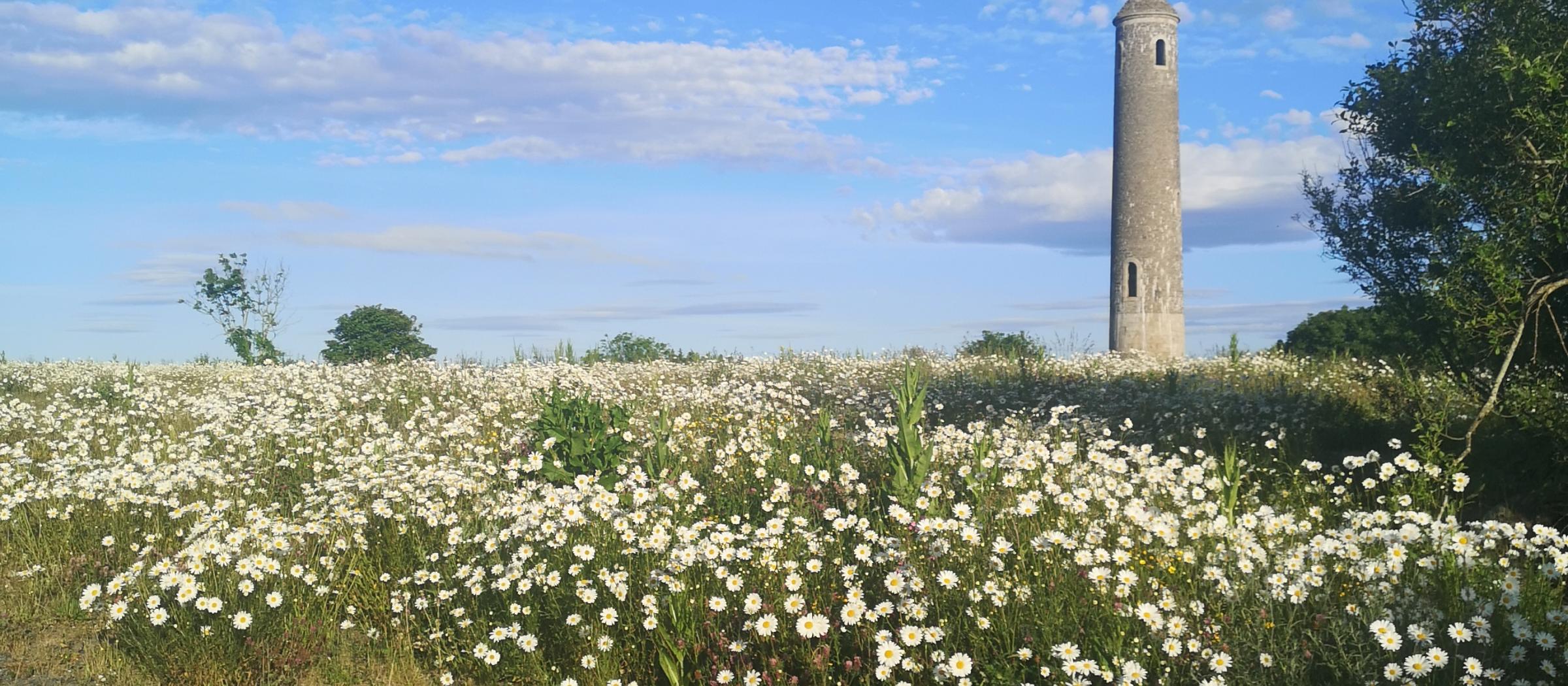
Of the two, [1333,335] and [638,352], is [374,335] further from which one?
[1333,335]

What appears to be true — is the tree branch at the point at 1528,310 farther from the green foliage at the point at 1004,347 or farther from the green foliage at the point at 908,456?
the green foliage at the point at 1004,347

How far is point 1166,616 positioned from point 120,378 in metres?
14.2

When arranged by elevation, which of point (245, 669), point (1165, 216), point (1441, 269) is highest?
point (1165, 216)

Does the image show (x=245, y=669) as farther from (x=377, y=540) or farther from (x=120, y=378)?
(x=120, y=378)

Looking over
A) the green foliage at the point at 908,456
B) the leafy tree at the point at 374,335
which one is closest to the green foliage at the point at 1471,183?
the green foliage at the point at 908,456

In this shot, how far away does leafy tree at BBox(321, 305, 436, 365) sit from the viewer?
27.0 m

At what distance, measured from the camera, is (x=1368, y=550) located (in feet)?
17.0

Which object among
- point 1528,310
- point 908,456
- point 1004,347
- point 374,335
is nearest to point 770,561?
point 908,456

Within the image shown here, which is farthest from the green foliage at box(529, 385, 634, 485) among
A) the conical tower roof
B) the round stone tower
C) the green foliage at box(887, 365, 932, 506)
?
the conical tower roof

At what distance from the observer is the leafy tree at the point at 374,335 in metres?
27.0

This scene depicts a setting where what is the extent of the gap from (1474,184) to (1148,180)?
1575 centimetres

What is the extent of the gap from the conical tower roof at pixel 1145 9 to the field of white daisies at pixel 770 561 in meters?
15.6

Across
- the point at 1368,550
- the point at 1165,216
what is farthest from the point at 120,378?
the point at 1165,216

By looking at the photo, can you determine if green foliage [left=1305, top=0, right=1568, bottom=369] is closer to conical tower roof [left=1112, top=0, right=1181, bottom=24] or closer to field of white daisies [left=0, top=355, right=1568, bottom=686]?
field of white daisies [left=0, top=355, right=1568, bottom=686]
